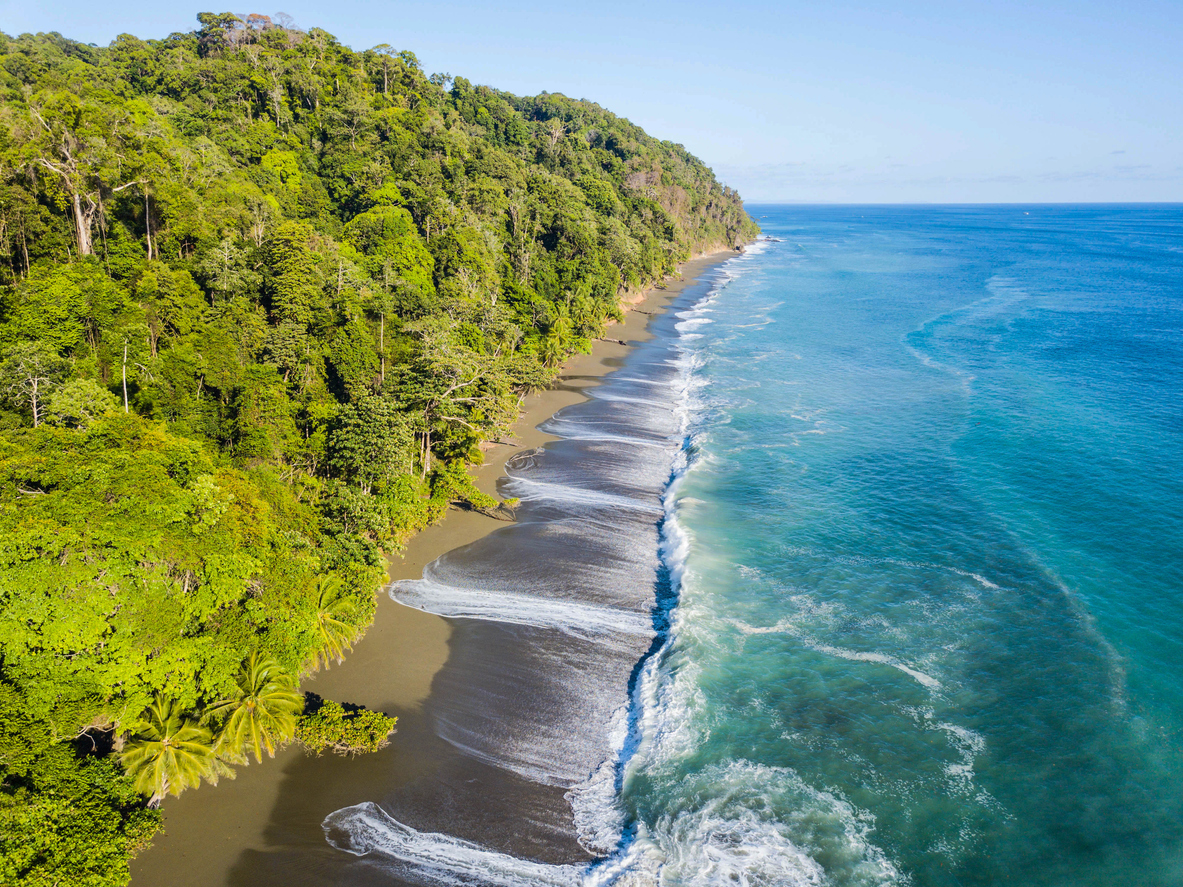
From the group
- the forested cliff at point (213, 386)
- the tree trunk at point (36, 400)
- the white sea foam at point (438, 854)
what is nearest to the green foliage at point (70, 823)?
the forested cliff at point (213, 386)

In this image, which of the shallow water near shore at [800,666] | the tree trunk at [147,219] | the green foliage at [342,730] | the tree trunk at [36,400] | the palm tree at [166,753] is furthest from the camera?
the tree trunk at [147,219]

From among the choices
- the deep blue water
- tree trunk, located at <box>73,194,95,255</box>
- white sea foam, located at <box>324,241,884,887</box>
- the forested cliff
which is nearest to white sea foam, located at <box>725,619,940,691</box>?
the deep blue water

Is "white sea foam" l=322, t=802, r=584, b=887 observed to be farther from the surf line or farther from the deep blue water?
the deep blue water

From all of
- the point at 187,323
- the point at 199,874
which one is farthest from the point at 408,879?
the point at 187,323

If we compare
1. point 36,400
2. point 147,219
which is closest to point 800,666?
point 36,400

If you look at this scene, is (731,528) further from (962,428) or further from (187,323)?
(187,323)

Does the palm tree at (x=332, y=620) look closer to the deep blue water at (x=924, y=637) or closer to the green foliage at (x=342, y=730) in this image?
the green foliage at (x=342, y=730)
